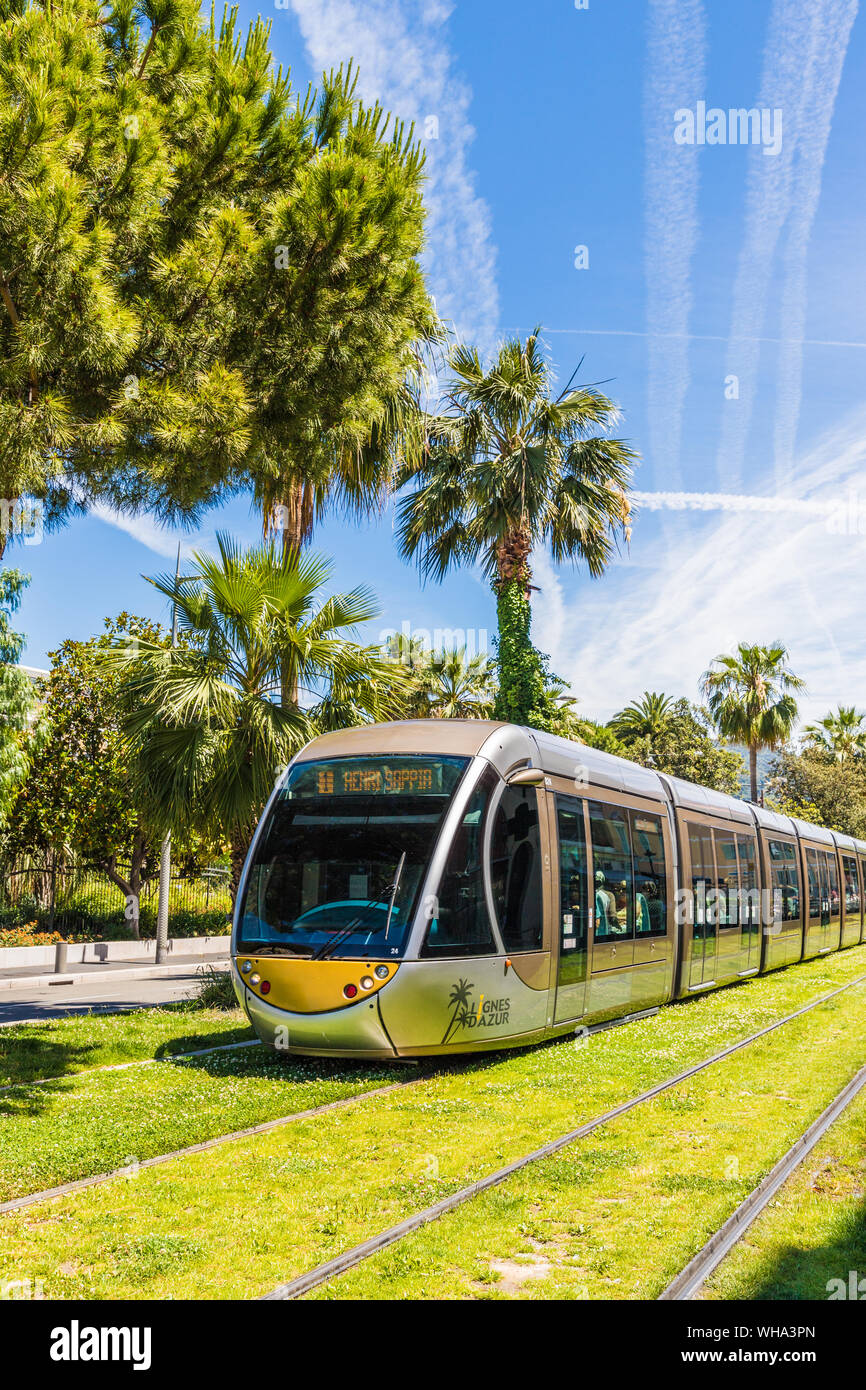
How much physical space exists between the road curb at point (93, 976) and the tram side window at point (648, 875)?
38.8ft

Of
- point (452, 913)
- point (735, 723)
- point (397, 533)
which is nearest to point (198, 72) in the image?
point (452, 913)

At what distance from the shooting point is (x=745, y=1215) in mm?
5617

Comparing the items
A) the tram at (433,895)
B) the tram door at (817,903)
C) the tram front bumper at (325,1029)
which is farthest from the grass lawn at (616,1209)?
the tram door at (817,903)

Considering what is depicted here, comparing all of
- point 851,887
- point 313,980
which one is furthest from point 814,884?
point 313,980

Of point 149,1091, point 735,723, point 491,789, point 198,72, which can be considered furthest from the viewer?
point 735,723

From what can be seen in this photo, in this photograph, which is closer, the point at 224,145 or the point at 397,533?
the point at 224,145

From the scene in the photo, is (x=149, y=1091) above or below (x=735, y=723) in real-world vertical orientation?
below

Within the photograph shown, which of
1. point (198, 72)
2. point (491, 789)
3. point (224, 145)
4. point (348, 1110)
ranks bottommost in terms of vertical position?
point (348, 1110)

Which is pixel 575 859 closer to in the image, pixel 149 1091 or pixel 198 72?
pixel 149 1091

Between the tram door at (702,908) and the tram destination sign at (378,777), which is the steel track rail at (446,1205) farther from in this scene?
the tram door at (702,908)

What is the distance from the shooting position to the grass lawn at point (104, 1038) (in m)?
10.4

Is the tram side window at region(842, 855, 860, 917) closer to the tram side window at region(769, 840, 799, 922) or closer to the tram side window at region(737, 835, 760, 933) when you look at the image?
the tram side window at region(769, 840, 799, 922)
